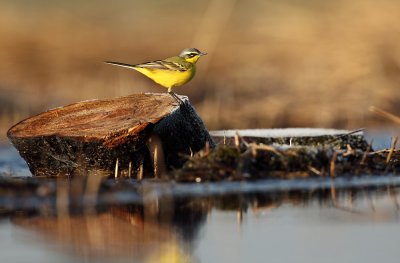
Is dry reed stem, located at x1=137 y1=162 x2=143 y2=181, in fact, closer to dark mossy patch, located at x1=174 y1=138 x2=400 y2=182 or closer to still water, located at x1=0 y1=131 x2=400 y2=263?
dark mossy patch, located at x1=174 y1=138 x2=400 y2=182

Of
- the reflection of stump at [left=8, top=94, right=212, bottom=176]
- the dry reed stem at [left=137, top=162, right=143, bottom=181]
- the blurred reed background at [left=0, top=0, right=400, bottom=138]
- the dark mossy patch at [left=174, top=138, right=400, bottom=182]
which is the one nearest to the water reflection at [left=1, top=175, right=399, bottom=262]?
the dark mossy patch at [left=174, top=138, right=400, bottom=182]

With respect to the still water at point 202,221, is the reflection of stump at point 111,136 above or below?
above

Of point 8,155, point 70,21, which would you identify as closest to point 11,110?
point 8,155

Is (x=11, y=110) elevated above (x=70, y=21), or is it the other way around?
(x=70, y=21)

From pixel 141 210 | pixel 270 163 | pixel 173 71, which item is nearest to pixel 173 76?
pixel 173 71

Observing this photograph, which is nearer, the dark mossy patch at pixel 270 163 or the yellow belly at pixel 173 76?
the dark mossy patch at pixel 270 163

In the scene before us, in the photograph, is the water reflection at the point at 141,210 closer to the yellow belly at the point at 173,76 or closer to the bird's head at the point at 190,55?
the yellow belly at the point at 173,76

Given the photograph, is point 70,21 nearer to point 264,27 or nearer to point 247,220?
point 264,27

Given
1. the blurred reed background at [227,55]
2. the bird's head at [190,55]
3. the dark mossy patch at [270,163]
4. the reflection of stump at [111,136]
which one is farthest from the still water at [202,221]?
the blurred reed background at [227,55]
